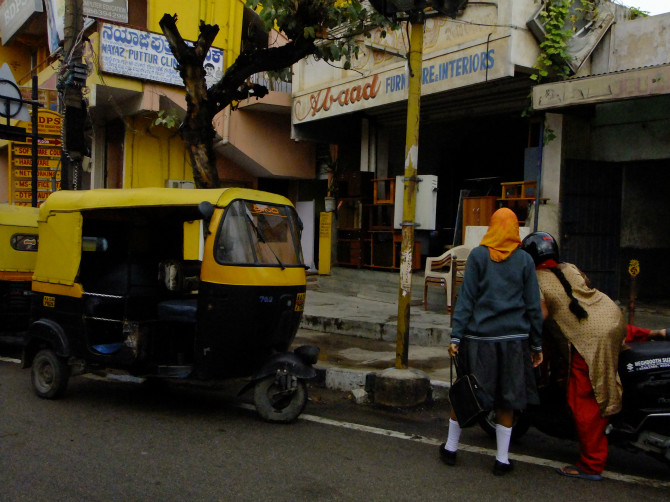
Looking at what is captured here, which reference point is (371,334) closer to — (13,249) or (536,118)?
(536,118)

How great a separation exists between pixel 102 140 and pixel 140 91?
3.09m

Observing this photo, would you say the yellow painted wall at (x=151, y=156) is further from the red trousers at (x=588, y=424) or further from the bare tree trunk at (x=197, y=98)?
the red trousers at (x=588, y=424)

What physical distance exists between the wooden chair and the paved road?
3781mm

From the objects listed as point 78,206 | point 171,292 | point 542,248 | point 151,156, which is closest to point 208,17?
point 151,156

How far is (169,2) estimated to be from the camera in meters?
15.3

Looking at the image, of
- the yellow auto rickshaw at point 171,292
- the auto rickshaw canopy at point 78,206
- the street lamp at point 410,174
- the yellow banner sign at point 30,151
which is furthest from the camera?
the yellow banner sign at point 30,151

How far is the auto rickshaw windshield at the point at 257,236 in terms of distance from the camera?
17.1 feet

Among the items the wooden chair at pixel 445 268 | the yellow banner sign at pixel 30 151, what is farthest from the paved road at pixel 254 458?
the yellow banner sign at pixel 30 151

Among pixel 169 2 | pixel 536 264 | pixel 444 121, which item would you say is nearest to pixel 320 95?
pixel 444 121

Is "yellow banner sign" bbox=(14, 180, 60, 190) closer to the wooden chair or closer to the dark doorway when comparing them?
the wooden chair

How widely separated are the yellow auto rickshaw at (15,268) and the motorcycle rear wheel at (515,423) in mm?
6059

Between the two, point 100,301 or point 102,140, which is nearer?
point 100,301

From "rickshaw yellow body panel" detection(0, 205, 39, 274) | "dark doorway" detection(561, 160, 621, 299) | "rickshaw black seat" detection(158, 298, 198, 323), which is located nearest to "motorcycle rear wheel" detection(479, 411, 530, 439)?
"rickshaw black seat" detection(158, 298, 198, 323)

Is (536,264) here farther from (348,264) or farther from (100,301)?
(348,264)
